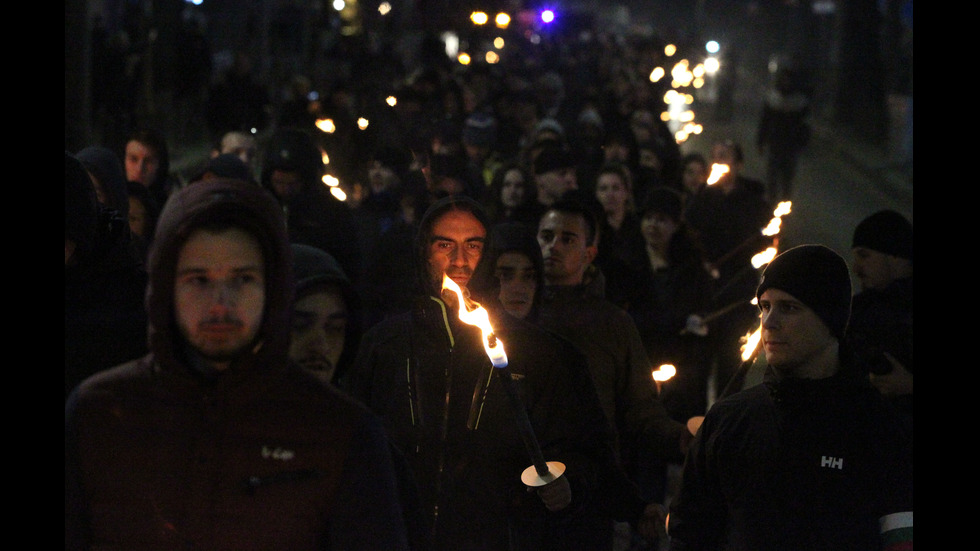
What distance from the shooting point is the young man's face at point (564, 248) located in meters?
6.54

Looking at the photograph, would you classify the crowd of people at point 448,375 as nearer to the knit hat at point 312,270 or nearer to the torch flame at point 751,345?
the knit hat at point 312,270

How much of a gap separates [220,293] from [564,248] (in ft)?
12.3

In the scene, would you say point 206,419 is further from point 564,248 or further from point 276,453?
point 564,248

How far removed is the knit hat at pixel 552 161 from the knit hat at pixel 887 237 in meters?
3.46

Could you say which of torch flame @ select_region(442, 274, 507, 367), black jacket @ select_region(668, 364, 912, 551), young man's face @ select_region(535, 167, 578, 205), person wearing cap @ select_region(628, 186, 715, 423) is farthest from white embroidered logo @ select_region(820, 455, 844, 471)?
young man's face @ select_region(535, 167, 578, 205)

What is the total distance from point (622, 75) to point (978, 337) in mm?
17826

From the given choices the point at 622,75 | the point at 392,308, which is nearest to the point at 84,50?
the point at 392,308

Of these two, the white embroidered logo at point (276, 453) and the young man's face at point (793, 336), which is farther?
the young man's face at point (793, 336)

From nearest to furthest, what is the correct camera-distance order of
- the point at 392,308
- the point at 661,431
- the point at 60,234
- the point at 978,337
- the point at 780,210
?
the point at 60,234, the point at 978,337, the point at 661,431, the point at 780,210, the point at 392,308

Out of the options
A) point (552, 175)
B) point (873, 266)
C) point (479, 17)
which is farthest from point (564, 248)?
point (479, 17)

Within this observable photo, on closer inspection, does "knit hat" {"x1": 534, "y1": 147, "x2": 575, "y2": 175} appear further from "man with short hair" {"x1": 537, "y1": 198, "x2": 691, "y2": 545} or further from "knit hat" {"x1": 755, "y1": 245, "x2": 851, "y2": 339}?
"knit hat" {"x1": 755, "y1": 245, "x2": 851, "y2": 339}

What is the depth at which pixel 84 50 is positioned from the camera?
10062mm

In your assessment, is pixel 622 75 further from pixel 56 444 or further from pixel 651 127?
pixel 56 444

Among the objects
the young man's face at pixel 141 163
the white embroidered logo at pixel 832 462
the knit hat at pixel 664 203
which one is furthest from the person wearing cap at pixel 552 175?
the white embroidered logo at pixel 832 462
